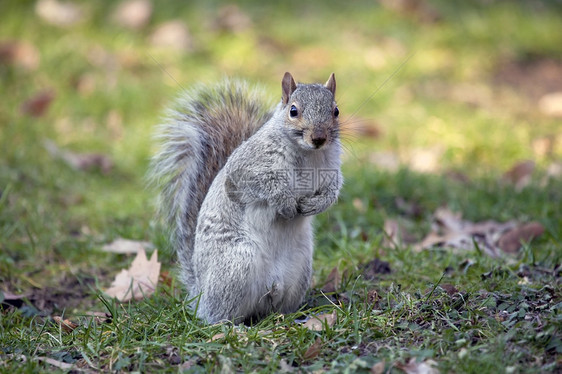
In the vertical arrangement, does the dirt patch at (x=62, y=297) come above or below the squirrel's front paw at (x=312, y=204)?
below

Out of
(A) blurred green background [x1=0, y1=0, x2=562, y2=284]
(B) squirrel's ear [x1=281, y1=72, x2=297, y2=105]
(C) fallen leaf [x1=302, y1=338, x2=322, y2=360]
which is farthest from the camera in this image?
(A) blurred green background [x1=0, y1=0, x2=562, y2=284]

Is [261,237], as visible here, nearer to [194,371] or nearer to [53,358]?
[194,371]

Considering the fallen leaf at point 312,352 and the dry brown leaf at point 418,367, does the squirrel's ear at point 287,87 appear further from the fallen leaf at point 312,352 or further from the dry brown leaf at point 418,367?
the dry brown leaf at point 418,367

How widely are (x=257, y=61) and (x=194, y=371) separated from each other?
406 cm

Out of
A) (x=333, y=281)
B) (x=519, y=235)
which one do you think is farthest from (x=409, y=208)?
(x=333, y=281)

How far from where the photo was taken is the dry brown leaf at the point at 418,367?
1858mm

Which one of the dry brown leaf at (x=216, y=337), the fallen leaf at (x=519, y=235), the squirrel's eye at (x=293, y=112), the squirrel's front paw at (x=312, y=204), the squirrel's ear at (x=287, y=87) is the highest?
the squirrel's ear at (x=287, y=87)

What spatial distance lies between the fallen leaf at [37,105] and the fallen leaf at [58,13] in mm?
1172

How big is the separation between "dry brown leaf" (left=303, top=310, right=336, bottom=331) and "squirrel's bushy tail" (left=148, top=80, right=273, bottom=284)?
2.09 feet

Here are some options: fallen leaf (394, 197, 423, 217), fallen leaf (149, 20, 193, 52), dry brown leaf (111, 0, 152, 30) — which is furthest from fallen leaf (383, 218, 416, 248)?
dry brown leaf (111, 0, 152, 30)

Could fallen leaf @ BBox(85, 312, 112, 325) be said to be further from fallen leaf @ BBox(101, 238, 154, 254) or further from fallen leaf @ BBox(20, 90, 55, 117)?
fallen leaf @ BBox(20, 90, 55, 117)

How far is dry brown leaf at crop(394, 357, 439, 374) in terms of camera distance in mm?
A: 1858

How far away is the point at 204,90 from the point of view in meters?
2.91

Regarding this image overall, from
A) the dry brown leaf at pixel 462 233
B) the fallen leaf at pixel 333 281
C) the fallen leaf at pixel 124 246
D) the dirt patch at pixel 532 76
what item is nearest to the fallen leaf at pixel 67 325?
the fallen leaf at pixel 124 246
